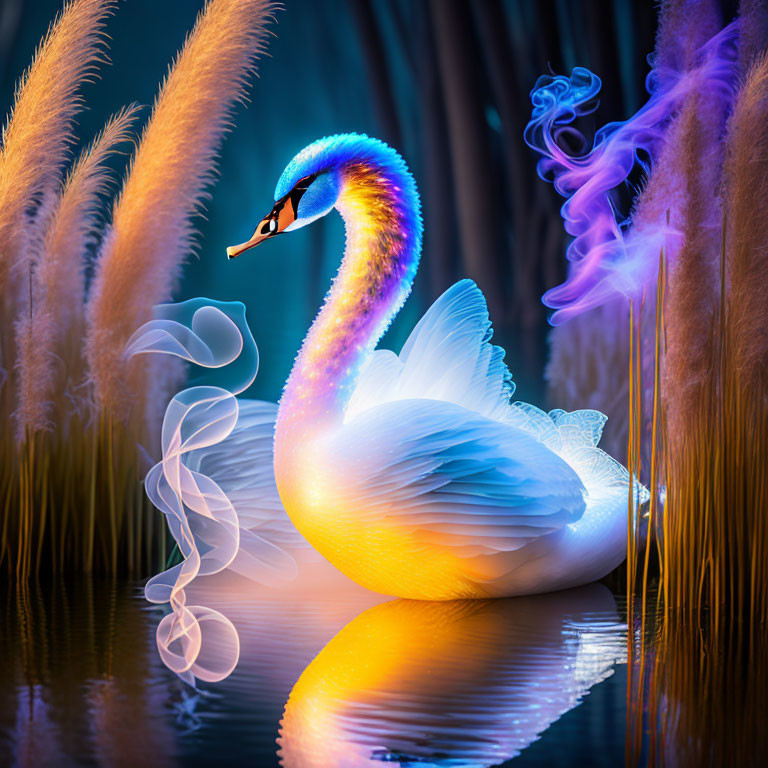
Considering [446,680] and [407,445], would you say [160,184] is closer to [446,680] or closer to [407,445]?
[407,445]

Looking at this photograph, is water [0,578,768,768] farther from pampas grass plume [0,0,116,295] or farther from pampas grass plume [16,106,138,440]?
pampas grass plume [0,0,116,295]

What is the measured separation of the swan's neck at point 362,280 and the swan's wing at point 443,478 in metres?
0.15

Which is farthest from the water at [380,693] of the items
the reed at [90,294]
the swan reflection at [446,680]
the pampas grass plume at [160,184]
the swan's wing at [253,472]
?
the pampas grass plume at [160,184]

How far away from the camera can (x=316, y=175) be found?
234 centimetres

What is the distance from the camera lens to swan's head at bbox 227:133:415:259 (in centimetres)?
233

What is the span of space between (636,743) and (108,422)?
6.24ft

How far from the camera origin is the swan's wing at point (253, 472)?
2.68 m

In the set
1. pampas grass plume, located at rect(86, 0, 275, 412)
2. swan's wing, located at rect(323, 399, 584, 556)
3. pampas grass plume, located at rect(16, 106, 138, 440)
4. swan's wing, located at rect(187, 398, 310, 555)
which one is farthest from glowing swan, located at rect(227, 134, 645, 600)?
pampas grass plume, located at rect(16, 106, 138, 440)

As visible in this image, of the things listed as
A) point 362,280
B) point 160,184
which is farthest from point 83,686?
point 160,184

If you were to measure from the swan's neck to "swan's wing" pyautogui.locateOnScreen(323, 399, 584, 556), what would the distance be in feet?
0.48

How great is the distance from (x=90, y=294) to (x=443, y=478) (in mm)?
1277

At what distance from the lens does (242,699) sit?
4.84 feet

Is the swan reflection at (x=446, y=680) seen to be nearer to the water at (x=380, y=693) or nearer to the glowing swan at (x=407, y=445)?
the water at (x=380, y=693)

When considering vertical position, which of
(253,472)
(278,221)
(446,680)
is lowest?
(446,680)
